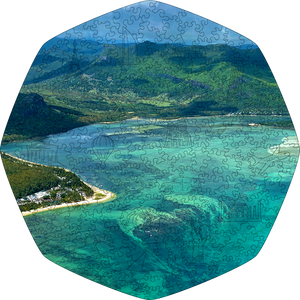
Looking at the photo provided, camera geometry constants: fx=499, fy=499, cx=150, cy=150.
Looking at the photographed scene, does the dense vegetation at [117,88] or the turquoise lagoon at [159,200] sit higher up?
the dense vegetation at [117,88]

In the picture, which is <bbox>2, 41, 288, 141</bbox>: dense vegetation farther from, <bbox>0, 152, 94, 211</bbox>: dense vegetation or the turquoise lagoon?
<bbox>0, 152, 94, 211</bbox>: dense vegetation

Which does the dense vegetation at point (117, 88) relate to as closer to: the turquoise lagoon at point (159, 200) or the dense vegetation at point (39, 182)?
the turquoise lagoon at point (159, 200)

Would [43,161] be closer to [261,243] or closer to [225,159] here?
[225,159]

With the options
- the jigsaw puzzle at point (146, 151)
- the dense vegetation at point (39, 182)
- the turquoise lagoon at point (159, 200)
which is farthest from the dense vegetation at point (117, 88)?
the dense vegetation at point (39, 182)

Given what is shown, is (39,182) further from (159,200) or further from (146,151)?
(159,200)

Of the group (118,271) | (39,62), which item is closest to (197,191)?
(118,271)

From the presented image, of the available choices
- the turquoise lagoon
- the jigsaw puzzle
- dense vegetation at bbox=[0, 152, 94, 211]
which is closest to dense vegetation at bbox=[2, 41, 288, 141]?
→ the jigsaw puzzle

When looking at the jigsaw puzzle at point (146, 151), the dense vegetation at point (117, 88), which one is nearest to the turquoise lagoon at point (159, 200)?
the jigsaw puzzle at point (146, 151)
